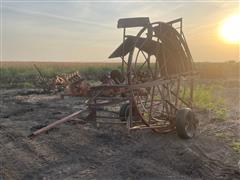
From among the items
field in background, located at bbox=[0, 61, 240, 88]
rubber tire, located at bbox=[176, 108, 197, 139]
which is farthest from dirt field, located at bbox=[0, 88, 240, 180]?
field in background, located at bbox=[0, 61, 240, 88]

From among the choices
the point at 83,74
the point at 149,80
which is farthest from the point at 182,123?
the point at 83,74

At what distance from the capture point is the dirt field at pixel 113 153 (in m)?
7.04

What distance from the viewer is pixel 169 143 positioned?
9258mm

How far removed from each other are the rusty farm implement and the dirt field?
367 mm

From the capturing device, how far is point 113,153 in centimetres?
821

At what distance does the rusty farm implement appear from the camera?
9.22 metres

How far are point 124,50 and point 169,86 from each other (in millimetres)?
1906

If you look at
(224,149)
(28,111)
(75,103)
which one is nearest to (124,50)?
(224,149)

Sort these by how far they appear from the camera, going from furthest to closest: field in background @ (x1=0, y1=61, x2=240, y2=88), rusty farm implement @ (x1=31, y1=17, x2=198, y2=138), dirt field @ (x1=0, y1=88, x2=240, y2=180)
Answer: field in background @ (x1=0, y1=61, x2=240, y2=88) < rusty farm implement @ (x1=31, y1=17, x2=198, y2=138) < dirt field @ (x1=0, y1=88, x2=240, y2=180)

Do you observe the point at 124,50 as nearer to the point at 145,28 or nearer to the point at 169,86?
the point at 145,28

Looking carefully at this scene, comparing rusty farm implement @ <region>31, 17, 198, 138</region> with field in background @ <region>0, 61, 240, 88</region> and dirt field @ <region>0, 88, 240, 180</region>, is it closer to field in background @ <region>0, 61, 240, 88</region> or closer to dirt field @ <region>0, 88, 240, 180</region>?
dirt field @ <region>0, 88, 240, 180</region>

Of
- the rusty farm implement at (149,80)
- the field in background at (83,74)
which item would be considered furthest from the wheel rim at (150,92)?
the field in background at (83,74)

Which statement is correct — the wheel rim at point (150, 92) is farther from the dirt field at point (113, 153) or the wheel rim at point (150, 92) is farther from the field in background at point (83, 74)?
the field in background at point (83, 74)

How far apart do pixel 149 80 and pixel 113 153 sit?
2.42 m
